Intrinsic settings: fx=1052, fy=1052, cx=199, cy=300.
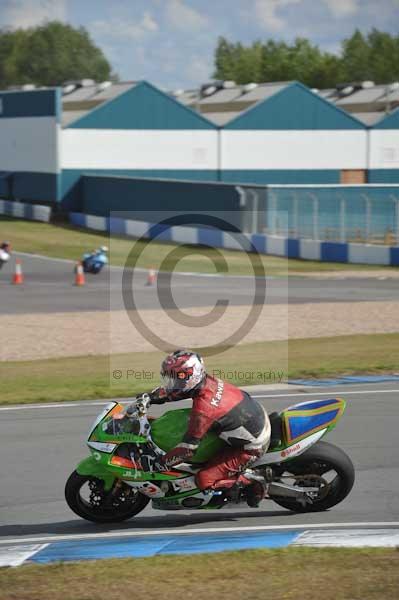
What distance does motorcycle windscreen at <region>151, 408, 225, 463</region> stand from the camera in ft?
29.4

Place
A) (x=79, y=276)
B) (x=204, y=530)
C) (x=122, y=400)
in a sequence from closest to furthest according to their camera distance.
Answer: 1. (x=204, y=530)
2. (x=122, y=400)
3. (x=79, y=276)

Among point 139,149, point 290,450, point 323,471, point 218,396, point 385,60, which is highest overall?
point 385,60

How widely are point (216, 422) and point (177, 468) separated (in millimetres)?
547

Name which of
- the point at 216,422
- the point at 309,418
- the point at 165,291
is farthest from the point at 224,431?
the point at 165,291

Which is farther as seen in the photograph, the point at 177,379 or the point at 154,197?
the point at 154,197

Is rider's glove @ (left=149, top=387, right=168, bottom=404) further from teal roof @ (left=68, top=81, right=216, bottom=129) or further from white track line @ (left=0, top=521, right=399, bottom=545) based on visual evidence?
teal roof @ (left=68, top=81, right=216, bottom=129)

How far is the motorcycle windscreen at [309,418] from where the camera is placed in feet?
29.7

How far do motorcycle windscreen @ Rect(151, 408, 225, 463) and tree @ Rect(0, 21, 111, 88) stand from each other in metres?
162

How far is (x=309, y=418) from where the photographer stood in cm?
912

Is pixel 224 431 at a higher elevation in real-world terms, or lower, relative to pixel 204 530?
higher

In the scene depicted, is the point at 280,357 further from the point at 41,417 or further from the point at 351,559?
the point at 351,559

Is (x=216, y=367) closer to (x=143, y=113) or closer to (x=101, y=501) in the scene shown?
(x=101, y=501)

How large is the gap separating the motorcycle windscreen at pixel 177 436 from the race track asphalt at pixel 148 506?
0.64 meters

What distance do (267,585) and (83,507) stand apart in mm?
2447
